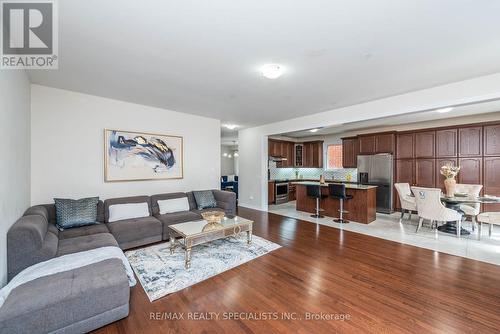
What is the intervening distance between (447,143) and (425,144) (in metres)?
0.43

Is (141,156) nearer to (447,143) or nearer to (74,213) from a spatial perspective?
(74,213)

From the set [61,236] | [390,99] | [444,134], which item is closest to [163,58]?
[61,236]

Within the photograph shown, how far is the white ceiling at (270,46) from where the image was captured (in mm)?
1779

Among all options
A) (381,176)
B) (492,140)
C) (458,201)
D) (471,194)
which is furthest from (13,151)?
(492,140)

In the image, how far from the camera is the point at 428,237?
3.99m

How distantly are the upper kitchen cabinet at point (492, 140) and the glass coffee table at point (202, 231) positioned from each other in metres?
5.77

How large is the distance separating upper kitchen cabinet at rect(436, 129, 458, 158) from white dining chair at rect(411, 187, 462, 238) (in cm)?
211

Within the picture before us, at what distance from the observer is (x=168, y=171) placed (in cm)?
478

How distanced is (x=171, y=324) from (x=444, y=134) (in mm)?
7059

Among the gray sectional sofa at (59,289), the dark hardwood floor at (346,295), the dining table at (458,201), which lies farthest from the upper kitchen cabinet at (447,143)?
the gray sectional sofa at (59,289)

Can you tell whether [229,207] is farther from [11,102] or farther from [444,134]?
[444,134]

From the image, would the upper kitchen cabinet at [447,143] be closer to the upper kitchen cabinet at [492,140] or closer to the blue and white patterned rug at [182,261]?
the upper kitchen cabinet at [492,140]

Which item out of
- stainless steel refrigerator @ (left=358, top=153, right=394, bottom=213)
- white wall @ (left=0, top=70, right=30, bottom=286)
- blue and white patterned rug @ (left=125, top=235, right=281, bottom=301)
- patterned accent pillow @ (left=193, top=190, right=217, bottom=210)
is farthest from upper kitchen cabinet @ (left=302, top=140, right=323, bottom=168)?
white wall @ (left=0, top=70, right=30, bottom=286)

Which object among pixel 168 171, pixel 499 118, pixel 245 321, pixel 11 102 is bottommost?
pixel 245 321
